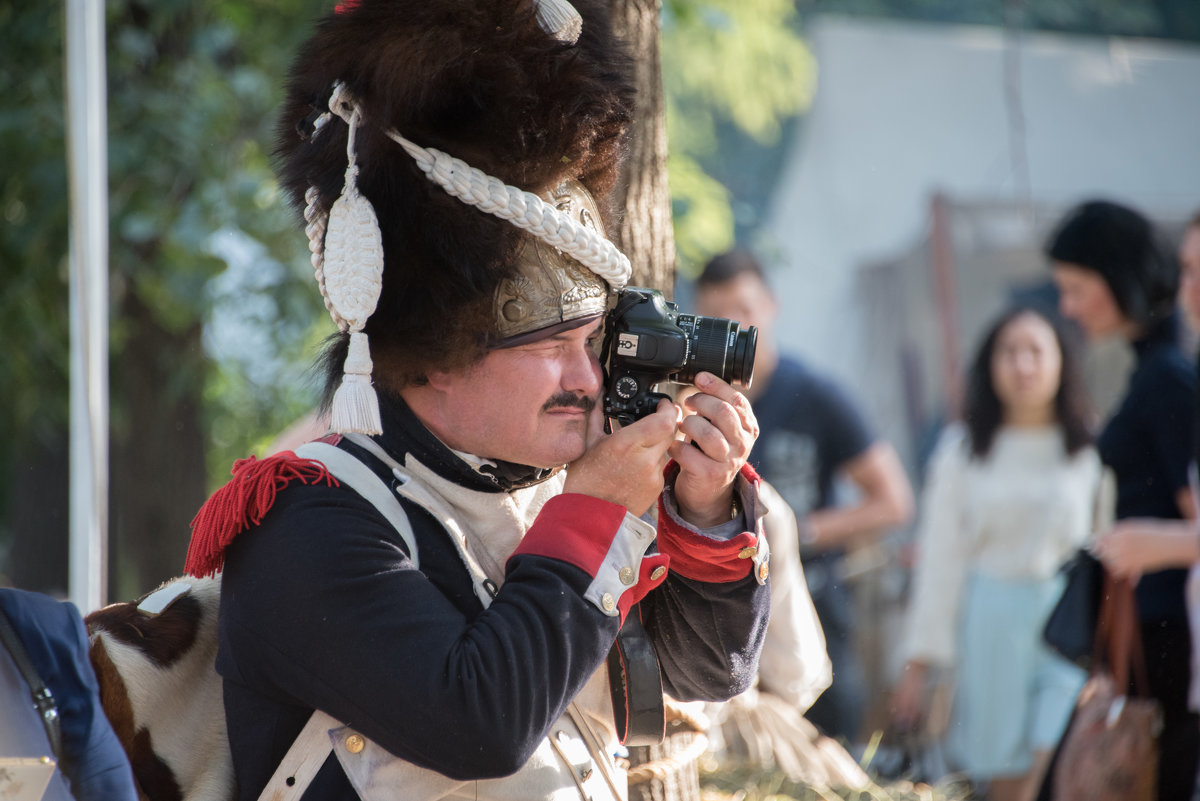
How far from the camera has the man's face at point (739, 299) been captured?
168 inches

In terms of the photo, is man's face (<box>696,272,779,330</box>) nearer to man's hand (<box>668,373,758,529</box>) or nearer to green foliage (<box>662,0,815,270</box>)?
green foliage (<box>662,0,815,270</box>)

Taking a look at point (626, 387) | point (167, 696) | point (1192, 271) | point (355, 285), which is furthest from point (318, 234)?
point (1192, 271)

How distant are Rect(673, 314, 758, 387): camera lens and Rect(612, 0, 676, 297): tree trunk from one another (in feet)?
2.53

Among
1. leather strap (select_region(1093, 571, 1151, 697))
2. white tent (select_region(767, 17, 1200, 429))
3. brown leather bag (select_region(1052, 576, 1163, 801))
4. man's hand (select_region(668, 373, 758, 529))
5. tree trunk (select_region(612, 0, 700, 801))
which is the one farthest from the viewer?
white tent (select_region(767, 17, 1200, 429))

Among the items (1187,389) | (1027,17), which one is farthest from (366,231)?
(1027,17)

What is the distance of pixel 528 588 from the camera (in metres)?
1.54

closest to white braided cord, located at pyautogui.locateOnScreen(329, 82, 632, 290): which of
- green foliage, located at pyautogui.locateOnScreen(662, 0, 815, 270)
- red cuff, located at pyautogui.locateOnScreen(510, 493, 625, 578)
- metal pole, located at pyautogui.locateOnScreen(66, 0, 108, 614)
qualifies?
red cuff, located at pyautogui.locateOnScreen(510, 493, 625, 578)

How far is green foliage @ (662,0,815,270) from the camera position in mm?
5559

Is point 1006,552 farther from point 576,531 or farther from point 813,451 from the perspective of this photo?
point 576,531

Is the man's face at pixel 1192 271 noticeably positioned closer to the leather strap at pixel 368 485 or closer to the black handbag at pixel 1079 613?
the black handbag at pixel 1079 613

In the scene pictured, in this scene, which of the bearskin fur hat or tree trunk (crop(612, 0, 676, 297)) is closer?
the bearskin fur hat

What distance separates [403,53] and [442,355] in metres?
0.42

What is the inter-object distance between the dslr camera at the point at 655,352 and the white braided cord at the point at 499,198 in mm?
101

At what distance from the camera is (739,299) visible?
425 centimetres
